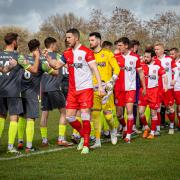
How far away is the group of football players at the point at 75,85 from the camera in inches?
414

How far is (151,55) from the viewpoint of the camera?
45.9 ft

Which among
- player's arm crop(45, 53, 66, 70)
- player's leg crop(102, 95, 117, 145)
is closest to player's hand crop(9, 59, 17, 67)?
player's arm crop(45, 53, 66, 70)

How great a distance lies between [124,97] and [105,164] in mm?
4219

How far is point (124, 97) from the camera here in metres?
12.8

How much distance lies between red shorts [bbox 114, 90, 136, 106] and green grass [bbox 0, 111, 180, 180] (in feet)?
4.60

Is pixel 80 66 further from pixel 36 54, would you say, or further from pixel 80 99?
pixel 36 54

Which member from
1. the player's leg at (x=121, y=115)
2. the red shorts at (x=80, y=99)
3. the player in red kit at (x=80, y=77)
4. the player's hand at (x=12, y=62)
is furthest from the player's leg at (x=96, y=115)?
the player's hand at (x=12, y=62)

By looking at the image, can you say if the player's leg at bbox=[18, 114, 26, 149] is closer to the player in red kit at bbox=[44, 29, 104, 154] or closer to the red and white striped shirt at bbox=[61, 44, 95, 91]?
the player in red kit at bbox=[44, 29, 104, 154]

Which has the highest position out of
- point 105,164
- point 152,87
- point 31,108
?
point 152,87

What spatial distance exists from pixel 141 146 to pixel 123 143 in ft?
2.90

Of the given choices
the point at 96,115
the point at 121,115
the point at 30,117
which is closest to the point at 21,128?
the point at 30,117

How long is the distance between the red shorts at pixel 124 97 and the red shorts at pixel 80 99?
2.11m

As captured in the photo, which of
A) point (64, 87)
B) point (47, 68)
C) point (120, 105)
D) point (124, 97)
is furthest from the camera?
point (64, 87)

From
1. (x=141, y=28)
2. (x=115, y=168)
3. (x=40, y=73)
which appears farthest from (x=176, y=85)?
(x=141, y=28)
